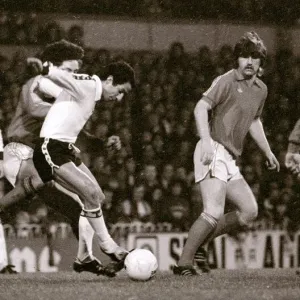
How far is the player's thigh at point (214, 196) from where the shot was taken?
725 cm

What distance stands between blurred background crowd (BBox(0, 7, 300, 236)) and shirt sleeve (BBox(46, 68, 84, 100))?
2.84m

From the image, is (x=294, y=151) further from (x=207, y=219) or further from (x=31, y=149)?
(x=31, y=149)

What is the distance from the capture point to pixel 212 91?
24.2 feet

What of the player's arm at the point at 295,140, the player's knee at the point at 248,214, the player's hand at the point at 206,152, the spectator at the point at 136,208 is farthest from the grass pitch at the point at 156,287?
the spectator at the point at 136,208

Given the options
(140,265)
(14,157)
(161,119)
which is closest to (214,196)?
(140,265)

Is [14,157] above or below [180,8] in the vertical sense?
below

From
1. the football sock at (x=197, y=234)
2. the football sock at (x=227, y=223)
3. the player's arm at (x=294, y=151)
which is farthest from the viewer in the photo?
the player's arm at (x=294, y=151)

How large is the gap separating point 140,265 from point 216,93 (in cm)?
147

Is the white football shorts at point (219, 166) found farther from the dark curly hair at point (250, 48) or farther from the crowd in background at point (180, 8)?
the crowd in background at point (180, 8)

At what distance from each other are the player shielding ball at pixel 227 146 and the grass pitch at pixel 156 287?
1.18ft

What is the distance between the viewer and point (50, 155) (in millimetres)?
7105

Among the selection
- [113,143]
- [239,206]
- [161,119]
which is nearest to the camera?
[239,206]

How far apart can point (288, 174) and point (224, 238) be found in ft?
5.77

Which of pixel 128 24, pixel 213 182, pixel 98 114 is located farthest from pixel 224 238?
pixel 128 24
